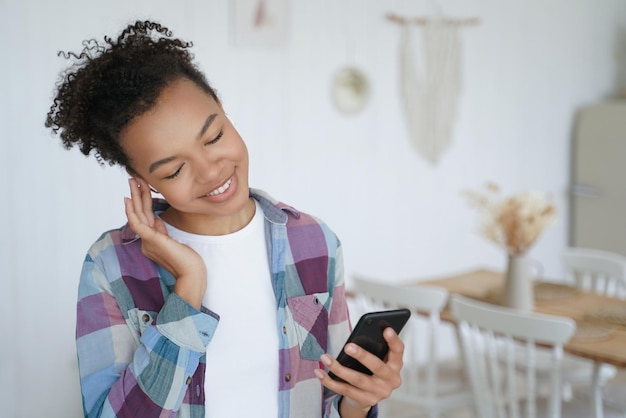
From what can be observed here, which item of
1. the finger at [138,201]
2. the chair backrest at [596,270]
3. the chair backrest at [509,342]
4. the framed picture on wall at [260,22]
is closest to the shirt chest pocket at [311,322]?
the finger at [138,201]

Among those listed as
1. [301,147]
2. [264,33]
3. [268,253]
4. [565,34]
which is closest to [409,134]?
[301,147]

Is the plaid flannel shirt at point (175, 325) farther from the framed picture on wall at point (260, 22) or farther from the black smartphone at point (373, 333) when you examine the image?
the framed picture on wall at point (260, 22)

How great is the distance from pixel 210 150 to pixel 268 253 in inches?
8.0

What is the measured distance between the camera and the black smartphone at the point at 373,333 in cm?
103

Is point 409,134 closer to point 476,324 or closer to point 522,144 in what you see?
point 522,144

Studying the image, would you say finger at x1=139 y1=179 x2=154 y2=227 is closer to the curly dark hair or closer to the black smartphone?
the curly dark hair

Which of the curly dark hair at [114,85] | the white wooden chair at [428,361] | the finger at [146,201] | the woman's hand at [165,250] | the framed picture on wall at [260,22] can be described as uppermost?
the framed picture on wall at [260,22]

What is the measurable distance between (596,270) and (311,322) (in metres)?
2.55

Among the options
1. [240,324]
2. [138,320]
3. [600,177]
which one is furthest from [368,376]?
[600,177]

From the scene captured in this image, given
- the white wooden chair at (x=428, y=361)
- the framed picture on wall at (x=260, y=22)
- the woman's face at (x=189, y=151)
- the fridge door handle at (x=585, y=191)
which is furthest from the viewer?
the fridge door handle at (x=585, y=191)

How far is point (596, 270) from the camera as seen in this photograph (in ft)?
11.1

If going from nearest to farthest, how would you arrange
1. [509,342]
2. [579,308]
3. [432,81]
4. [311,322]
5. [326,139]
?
1. [311,322]
2. [509,342]
3. [579,308]
4. [326,139]
5. [432,81]

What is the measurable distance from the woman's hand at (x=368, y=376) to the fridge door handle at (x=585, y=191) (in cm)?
389

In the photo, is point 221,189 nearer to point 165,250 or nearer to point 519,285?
point 165,250
